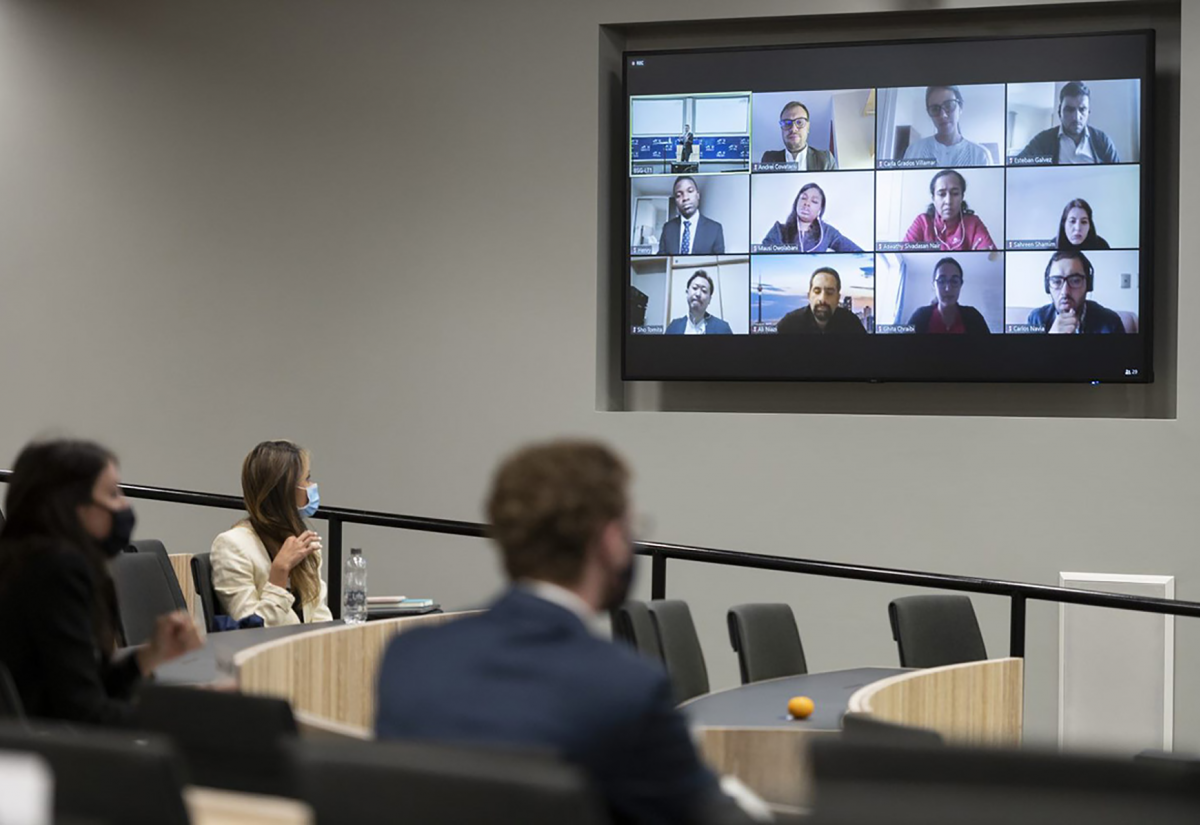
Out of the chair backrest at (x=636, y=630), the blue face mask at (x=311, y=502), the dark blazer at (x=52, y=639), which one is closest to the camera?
the dark blazer at (x=52, y=639)

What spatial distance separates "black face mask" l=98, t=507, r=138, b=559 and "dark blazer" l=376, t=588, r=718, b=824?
1.49 metres

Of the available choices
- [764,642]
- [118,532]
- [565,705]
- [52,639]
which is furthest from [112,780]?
[764,642]

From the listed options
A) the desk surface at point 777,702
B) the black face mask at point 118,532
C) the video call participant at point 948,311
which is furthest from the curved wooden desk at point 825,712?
the video call participant at point 948,311

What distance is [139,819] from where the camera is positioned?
5.62 ft

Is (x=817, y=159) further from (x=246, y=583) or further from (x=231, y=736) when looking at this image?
(x=231, y=736)

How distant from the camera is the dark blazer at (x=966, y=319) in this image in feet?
21.7

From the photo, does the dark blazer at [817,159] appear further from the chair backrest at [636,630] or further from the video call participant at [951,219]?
the chair backrest at [636,630]

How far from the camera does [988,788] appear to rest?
1669mm

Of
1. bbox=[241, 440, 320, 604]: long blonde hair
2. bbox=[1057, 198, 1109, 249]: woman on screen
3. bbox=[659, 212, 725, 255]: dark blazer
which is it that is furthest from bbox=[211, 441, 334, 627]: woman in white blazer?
bbox=[1057, 198, 1109, 249]: woman on screen

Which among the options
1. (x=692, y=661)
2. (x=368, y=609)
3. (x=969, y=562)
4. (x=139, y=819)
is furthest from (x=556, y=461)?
(x=969, y=562)

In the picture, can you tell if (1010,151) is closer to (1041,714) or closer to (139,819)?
(1041,714)

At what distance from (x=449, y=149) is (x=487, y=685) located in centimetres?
568

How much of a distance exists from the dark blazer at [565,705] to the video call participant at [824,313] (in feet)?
16.4

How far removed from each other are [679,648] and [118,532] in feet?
6.29
